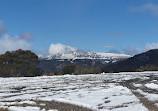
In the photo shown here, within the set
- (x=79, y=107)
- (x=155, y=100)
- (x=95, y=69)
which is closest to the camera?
(x=79, y=107)

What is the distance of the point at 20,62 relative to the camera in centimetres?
5969

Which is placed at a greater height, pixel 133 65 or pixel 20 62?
pixel 20 62

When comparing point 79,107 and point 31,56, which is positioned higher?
point 31,56

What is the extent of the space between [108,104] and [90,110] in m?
1.39

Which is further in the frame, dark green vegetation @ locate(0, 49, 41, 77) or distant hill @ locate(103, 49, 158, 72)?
dark green vegetation @ locate(0, 49, 41, 77)

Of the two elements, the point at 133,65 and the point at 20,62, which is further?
the point at 133,65

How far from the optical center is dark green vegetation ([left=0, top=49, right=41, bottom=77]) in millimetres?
57688

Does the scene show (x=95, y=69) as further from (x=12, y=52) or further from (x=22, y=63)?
(x=12, y=52)

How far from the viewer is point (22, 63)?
59.2 m

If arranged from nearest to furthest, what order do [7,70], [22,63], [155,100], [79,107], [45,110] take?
[45,110]
[79,107]
[155,100]
[7,70]
[22,63]

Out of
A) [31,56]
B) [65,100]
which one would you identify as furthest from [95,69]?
[65,100]

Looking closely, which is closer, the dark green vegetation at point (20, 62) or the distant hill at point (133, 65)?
the distant hill at point (133, 65)

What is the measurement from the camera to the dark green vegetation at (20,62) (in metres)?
57.7

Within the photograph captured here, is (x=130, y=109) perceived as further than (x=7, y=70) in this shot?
No
